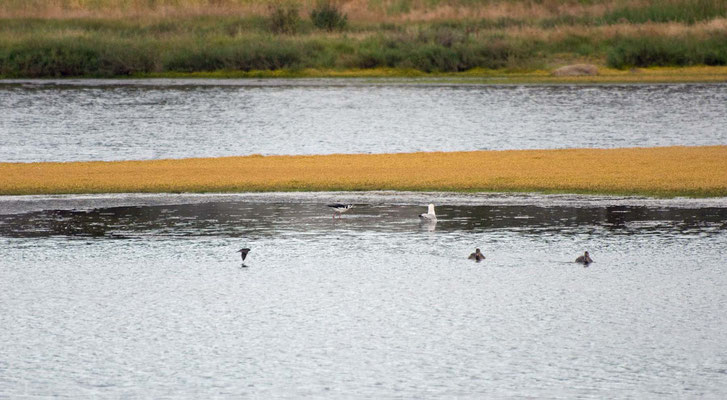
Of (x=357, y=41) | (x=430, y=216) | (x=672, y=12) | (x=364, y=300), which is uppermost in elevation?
(x=672, y=12)

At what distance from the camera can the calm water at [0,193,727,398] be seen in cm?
1088

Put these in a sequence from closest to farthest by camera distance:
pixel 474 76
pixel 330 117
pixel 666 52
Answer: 1. pixel 330 117
2. pixel 666 52
3. pixel 474 76

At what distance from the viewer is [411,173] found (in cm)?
2527

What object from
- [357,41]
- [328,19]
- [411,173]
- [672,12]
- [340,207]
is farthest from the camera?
[672,12]

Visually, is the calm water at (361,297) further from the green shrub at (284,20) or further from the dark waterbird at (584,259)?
the green shrub at (284,20)

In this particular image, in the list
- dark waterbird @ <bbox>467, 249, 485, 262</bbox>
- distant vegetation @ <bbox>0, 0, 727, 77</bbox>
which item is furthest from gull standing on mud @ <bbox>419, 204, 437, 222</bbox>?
distant vegetation @ <bbox>0, 0, 727, 77</bbox>

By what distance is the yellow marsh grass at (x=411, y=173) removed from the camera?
75.7 feet

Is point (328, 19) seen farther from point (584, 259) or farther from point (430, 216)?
point (584, 259)

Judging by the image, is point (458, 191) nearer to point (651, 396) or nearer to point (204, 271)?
point (204, 271)

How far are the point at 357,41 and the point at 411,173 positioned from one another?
140 ft

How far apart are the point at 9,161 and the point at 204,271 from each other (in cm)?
1567

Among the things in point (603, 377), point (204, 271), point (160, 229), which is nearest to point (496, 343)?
point (603, 377)

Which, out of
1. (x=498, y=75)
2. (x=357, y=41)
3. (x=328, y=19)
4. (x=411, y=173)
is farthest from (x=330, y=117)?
(x=328, y=19)

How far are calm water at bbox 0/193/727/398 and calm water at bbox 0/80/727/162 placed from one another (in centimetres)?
1283
